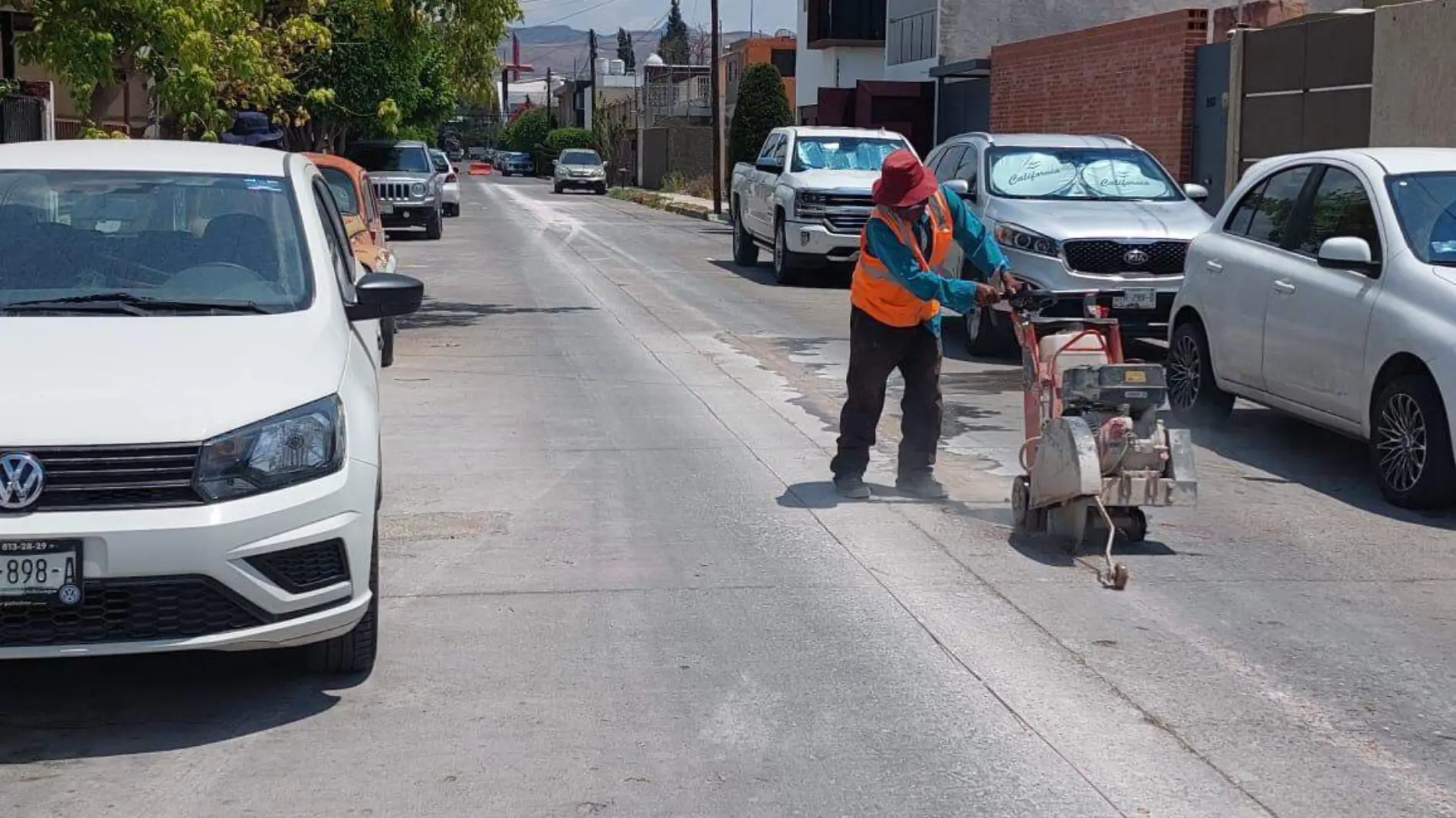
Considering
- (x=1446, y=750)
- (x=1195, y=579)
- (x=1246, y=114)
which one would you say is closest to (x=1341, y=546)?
(x=1195, y=579)

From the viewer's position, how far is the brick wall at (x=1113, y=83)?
24.0m

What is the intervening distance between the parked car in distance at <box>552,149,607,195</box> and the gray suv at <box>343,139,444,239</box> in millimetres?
30125

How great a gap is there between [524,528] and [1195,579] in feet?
9.87

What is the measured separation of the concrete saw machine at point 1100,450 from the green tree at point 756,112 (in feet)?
134

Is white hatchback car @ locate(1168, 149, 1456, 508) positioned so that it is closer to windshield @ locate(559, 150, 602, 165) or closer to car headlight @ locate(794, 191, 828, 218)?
car headlight @ locate(794, 191, 828, 218)

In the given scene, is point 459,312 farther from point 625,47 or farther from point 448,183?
point 625,47

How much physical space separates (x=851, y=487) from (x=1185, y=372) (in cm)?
339

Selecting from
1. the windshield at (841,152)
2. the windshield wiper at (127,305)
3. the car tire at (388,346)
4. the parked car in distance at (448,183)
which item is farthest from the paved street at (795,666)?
the parked car in distance at (448,183)

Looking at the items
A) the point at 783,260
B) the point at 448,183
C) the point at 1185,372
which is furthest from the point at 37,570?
the point at 448,183

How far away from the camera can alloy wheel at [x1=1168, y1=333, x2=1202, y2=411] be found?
10812 millimetres

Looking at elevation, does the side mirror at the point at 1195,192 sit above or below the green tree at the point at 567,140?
below

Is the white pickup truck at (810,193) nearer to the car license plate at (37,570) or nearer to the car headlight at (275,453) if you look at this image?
the car headlight at (275,453)

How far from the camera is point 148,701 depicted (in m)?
5.45

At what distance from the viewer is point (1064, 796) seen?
466cm
